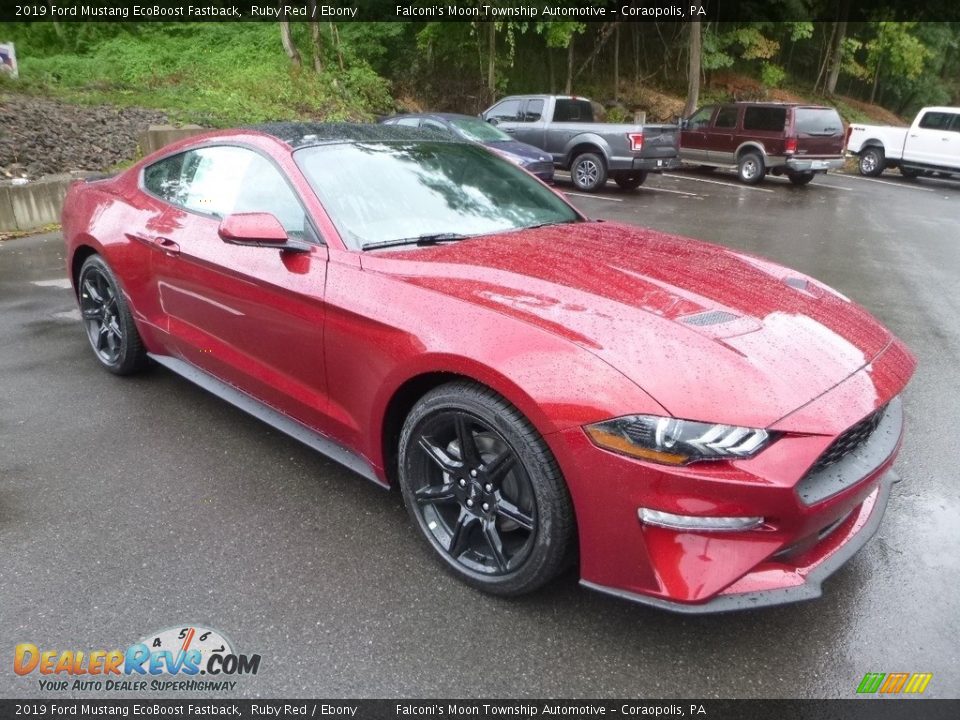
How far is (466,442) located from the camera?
2.44 m

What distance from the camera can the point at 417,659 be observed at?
225cm

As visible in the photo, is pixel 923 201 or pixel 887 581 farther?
pixel 923 201

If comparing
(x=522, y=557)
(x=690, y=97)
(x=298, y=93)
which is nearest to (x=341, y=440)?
(x=522, y=557)

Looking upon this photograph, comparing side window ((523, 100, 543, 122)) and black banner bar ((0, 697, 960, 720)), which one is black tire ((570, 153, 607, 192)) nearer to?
side window ((523, 100, 543, 122))

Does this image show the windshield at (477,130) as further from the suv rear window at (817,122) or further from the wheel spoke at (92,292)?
the wheel spoke at (92,292)

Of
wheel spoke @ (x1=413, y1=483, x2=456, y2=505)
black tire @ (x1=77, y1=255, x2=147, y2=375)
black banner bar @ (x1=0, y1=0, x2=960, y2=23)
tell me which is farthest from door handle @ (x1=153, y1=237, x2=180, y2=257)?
black banner bar @ (x1=0, y1=0, x2=960, y2=23)

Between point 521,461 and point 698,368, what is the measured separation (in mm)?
609

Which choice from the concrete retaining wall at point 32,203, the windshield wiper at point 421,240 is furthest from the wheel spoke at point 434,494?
the concrete retaining wall at point 32,203

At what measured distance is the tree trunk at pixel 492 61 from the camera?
2388 centimetres

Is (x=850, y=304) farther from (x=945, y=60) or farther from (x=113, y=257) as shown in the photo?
(x=945, y=60)

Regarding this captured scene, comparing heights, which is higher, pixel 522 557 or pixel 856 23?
pixel 856 23

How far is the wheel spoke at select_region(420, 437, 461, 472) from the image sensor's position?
253 centimetres

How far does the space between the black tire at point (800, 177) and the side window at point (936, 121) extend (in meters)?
3.98

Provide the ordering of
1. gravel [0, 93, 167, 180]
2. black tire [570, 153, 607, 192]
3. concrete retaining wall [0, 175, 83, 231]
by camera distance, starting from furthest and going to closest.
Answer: black tire [570, 153, 607, 192], gravel [0, 93, 167, 180], concrete retaining wall [0, 175, 83, 231]
